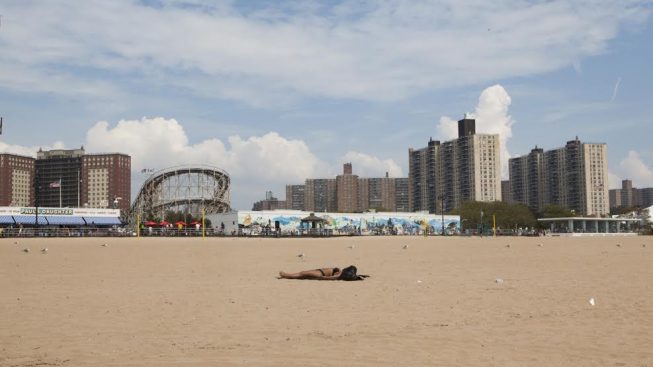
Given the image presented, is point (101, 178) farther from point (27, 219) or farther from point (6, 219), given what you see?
point (6, 219)

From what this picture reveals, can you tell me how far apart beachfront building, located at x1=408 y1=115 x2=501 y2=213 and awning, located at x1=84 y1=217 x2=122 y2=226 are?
86.6 m

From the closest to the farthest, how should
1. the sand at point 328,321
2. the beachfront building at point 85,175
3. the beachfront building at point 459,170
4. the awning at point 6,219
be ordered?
the sand at point 328,321 → the awning at point 6,219 → the beachfront building at point 459,170 → the beachfront building at point 85,175

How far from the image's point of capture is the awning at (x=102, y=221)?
89.4 m

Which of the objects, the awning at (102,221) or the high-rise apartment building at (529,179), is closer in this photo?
the awning at (102,221)

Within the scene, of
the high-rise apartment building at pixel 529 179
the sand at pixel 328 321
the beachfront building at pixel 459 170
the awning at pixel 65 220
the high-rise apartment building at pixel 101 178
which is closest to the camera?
the sand at pixel 328 321

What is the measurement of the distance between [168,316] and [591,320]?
20.7 ft

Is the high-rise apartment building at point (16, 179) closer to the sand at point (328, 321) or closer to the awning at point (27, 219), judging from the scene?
the awning at point (27, 219)

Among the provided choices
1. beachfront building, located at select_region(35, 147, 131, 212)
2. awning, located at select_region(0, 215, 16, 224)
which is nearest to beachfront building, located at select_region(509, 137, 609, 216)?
beachfront building, located at select_region(35, 147, 131, 212)

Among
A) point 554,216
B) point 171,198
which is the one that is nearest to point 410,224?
point 171,198

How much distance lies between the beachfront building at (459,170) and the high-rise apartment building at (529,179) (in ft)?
54.5

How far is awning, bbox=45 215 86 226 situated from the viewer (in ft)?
285

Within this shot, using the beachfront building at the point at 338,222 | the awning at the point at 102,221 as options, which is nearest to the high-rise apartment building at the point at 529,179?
the beachfront building at the point at 338,222

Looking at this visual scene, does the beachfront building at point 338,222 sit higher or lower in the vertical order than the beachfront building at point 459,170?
lower

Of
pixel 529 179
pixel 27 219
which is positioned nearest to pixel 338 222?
pixel 27 219
